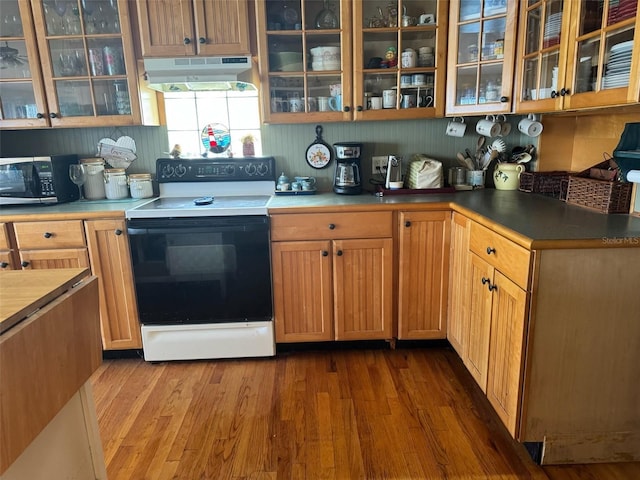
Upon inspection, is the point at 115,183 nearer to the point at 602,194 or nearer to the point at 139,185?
the point at 139,185

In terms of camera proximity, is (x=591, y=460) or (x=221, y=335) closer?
(x=591, y=460)

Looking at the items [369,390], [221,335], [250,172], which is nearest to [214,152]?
[250,172]

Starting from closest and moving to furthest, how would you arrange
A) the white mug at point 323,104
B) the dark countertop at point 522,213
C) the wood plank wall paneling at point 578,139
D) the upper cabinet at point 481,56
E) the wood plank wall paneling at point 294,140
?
1. the dark countertop at point 522,213
2. the wood plank wall paneling at point 578,139
3. the upper cabinet at point 481,56
4. the white mug at point 323,104
5. the wood plank wall paneling at point 294,140

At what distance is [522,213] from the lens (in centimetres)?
199

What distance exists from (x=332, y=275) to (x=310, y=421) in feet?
2.59

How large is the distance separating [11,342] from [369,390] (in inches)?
66.3

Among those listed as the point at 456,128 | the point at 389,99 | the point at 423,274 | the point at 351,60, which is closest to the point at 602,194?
the point at 423,274

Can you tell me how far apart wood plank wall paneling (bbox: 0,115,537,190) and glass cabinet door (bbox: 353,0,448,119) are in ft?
0.98

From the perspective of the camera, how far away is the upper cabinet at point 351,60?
8.26ft

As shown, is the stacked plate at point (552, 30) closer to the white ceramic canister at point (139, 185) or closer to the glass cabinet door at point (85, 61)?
the glass cabinet door at point (85, 61)

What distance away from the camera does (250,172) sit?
9.44 feet

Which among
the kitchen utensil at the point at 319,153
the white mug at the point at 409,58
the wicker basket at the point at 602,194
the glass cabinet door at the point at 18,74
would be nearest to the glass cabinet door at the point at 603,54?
the wicker basket at the point at 602,194

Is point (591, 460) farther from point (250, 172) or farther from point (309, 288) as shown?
point (250, 172)

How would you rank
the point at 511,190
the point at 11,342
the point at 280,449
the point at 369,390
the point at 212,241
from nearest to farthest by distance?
the point at 11,342, the point at 280,449, the point at 369,390, the point at 212,241, the point at 511,190
